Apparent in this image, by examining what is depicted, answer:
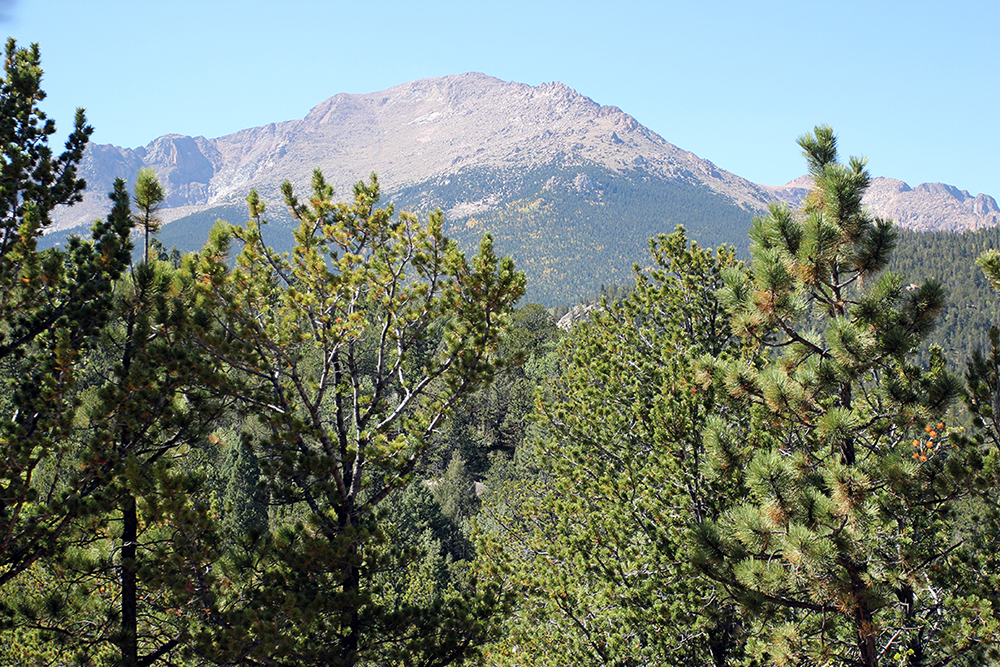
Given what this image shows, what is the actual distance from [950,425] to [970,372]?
2.30 m

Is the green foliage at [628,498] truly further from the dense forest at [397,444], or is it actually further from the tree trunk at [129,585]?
the tree trunk at [129,585]

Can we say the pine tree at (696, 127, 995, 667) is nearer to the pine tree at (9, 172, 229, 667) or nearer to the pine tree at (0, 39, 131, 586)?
the pine tree at (9, 172, 229, 667)

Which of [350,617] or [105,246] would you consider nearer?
[105,246]

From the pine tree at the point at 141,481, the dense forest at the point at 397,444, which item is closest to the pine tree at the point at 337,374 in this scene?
the dense forest at the point at 397,444

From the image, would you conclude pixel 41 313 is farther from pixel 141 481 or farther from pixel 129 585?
pixel 129 585

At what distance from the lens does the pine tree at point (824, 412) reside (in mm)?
5078

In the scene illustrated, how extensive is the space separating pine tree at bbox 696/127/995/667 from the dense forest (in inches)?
0.9

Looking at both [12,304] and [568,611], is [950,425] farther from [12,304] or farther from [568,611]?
[12,304]

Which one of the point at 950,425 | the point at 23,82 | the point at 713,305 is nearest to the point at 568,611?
the point at 713,305

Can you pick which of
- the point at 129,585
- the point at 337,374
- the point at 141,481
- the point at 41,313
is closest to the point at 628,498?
the point at 337,374

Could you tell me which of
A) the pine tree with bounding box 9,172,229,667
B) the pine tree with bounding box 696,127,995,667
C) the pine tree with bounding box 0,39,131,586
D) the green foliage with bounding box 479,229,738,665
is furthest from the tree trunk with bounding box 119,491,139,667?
the pine tree with bounding box 696,127,995,667

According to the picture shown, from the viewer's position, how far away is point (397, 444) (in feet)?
22.8

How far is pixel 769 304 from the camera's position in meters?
5.48

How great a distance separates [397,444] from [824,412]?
4.21 meters
